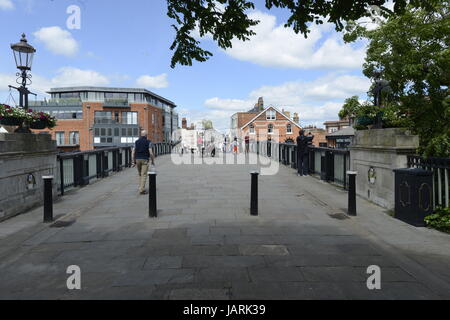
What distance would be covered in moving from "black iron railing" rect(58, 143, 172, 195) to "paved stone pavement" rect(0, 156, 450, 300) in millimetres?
2279

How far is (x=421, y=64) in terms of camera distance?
21.7ft

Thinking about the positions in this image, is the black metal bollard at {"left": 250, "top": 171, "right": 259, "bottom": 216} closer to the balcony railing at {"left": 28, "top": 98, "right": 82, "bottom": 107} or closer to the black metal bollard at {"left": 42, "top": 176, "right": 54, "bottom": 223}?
the black metal bollard at {"left": 42, "top": 176, "right": 54, "bottom": 223}

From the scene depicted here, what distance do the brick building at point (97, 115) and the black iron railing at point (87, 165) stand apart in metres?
49.8

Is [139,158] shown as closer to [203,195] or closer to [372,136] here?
[203,195]

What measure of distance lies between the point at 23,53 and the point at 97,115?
62.6 meters

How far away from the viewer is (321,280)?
12.3 ft

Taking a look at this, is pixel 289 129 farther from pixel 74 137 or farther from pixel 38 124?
pixel 38 124

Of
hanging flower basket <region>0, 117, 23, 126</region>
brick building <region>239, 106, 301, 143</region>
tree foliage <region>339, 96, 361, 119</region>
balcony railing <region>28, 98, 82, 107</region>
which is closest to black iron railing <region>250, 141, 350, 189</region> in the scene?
tree foliage <region>339, 96, 361, 119</region>

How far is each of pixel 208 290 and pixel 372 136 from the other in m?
6.24

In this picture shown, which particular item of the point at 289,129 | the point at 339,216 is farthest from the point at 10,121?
the point at 289,129

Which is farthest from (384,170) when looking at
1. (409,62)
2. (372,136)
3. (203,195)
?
(203,195)

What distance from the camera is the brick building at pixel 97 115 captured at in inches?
2606

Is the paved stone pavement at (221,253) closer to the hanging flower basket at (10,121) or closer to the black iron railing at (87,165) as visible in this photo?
the hanging flower basket at (10,121)

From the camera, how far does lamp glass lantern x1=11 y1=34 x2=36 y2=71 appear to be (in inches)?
339
